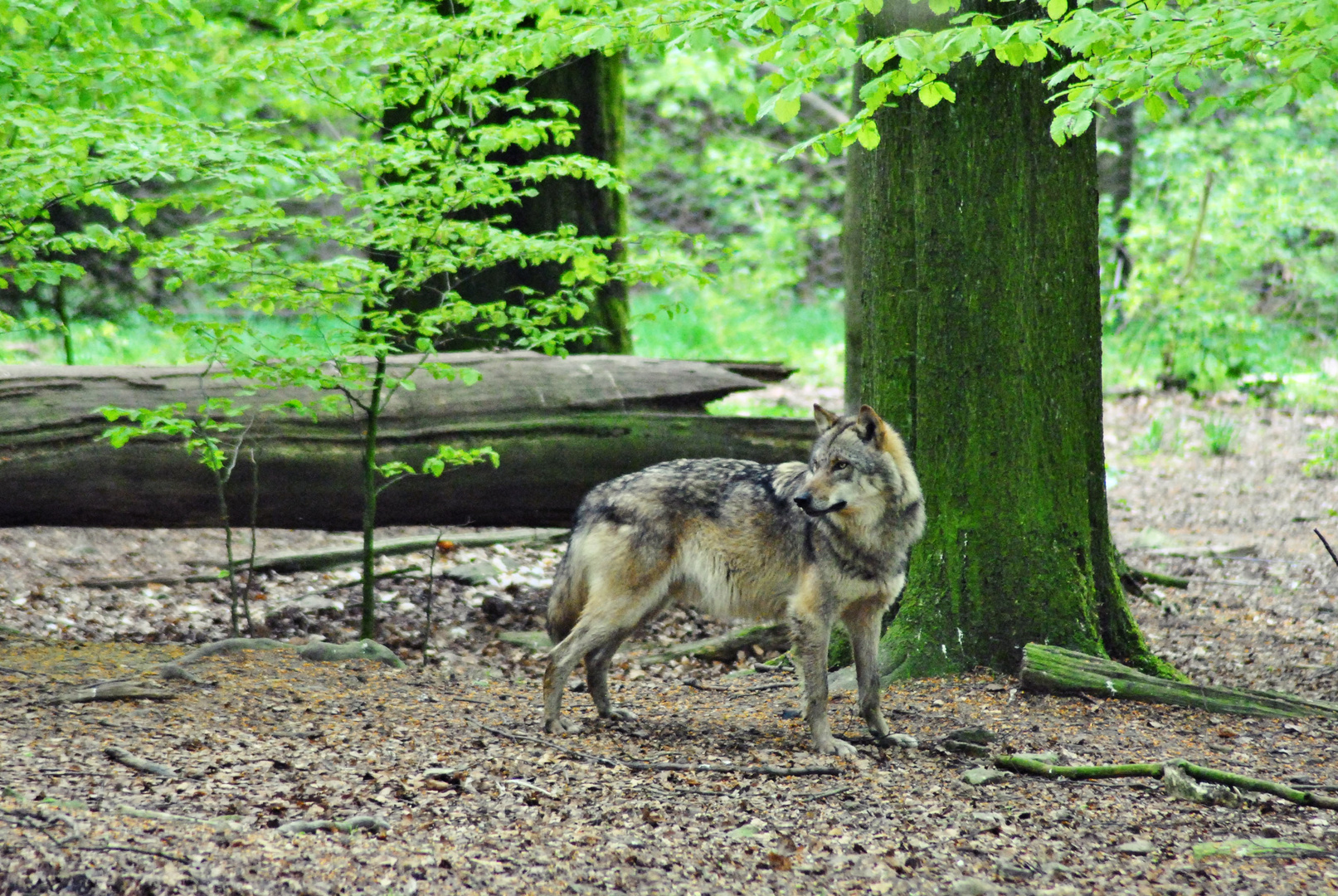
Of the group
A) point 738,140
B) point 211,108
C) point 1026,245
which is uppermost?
point 738,140

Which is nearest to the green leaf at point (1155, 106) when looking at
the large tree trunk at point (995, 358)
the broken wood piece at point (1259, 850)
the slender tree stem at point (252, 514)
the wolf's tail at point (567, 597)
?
the large tree trunk at point (995, 358)

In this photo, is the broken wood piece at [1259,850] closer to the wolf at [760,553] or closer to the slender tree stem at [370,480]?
the wolf at [760,553]

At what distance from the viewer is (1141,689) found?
5172 millimetres

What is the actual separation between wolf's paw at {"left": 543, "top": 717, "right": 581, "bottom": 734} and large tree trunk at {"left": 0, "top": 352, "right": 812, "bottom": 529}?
2.56 meters

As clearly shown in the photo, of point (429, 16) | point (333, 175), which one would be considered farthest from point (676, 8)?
point (333, 175)

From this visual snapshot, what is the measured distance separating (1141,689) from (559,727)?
2.66 metres

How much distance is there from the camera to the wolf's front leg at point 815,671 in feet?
15.7

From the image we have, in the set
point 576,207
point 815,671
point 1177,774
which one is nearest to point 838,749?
point 815,671

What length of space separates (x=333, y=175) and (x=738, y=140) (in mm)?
13849

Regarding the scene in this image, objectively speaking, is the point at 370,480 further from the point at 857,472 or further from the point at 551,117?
the point at 551,117

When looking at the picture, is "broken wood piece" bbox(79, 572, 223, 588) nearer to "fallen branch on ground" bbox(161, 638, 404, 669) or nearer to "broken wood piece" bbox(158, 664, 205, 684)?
"fallen branch on ground" bbox(161, 638, 404, 669)

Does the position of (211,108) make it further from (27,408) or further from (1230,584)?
(1230,584)

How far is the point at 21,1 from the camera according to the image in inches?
225

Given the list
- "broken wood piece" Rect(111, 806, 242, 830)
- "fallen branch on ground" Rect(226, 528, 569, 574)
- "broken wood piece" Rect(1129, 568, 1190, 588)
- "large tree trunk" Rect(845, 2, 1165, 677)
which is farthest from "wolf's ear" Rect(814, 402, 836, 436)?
"broken wood piece" Rect(1129, 568, 1190, 588)
